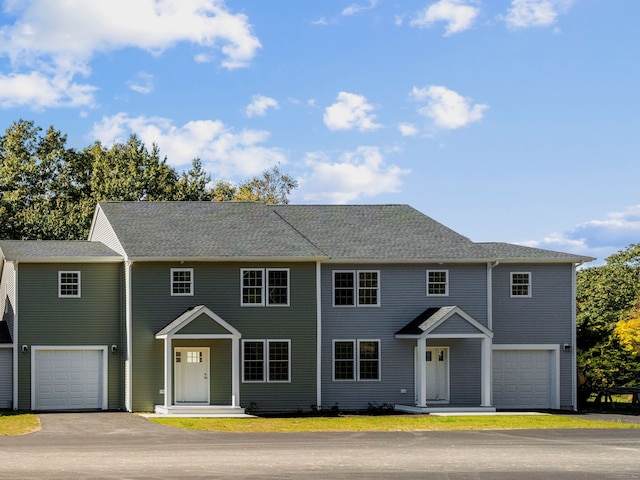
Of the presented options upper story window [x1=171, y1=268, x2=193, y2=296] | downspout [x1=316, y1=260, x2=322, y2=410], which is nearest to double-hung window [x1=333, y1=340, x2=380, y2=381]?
downspout [x1=316, y1=260, x2=322, y2=410]

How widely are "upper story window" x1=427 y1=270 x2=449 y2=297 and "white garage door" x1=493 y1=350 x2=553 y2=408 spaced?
10.7 feet

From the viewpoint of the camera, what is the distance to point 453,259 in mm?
39125

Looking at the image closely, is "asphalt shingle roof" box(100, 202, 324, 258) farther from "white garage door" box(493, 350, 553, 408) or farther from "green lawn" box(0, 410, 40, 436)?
"white garage door" box(493, 350, 553, 408)

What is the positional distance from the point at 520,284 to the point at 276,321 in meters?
9.47

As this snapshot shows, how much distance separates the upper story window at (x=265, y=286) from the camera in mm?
37906

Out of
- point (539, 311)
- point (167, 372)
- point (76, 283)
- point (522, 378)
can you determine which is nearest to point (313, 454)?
point (167, 372)

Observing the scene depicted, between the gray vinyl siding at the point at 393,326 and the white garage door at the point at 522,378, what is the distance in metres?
1.45

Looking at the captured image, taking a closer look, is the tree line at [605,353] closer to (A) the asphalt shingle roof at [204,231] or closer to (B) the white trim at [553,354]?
(B) the white trim at [553,354]

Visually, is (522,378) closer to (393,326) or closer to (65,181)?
(393,326)

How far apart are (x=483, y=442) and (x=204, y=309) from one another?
464 inches

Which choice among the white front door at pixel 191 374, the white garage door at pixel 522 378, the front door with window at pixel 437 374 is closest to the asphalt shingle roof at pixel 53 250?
the white front door at pixel 191 374

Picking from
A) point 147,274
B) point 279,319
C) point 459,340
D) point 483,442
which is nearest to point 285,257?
point 279,319

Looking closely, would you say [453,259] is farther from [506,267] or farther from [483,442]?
[483,442]

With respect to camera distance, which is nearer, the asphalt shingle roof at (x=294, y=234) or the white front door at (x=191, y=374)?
the white front door at (x=191, y=374)
